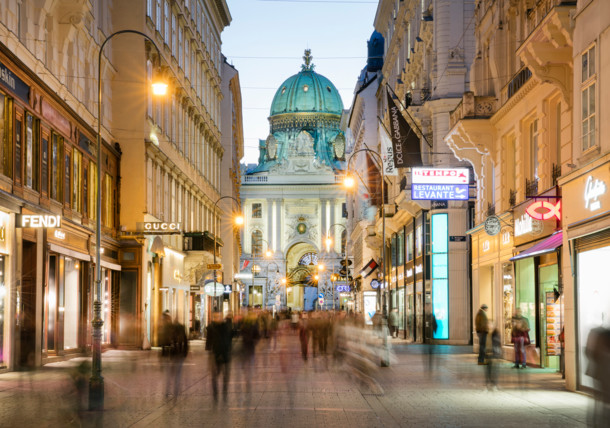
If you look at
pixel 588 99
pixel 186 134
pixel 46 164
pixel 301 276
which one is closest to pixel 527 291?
pixel 588 99

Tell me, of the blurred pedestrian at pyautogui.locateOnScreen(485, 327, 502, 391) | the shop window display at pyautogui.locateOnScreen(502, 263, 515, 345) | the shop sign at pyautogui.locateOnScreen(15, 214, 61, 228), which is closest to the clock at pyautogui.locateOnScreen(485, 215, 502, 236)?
the shop window display at pyautogui.locateOnScreen(502, 263, 515, 345)

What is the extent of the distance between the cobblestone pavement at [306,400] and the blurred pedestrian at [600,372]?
4.97 metres

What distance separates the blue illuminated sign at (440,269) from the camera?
1694 inches

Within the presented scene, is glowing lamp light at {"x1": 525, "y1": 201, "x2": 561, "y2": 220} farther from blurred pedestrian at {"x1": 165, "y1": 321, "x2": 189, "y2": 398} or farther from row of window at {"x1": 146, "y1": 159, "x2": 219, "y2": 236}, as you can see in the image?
row of window at {"x1": 146, "y1": 159, "x2": 219, "y2": 236}

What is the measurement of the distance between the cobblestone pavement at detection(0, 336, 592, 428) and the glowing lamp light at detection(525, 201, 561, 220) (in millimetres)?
3827

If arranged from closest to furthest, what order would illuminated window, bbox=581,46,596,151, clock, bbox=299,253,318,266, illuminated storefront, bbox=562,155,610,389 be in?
illuminated storefront, bbox=562,155,610,389 → illuminated window, bbox=581,46,596,151 → clock, bbox=299,253,318,266

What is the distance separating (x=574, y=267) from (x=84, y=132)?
1981cm

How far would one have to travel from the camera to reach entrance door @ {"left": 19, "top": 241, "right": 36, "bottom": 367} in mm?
25656

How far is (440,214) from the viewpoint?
142 ft

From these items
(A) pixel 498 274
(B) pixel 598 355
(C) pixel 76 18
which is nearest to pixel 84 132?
(C) pixel 76 18

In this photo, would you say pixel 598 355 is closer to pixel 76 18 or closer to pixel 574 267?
pixel 574 267

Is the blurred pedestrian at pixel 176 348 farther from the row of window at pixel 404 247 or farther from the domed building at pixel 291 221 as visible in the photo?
the domed building at pixel 291 221

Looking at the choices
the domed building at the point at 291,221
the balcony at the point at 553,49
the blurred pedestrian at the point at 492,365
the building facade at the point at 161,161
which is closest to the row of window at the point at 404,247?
the building facade at the point at 161,161

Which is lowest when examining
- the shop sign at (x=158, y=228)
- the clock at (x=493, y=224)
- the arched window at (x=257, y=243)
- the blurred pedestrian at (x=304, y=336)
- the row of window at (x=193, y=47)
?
the blurred pedestrian at (x=304, y=336)
